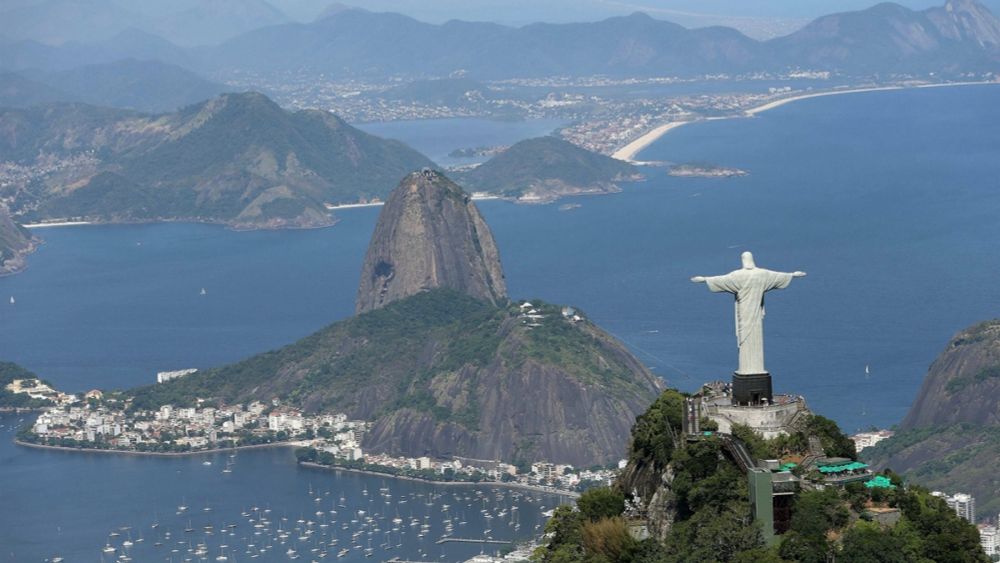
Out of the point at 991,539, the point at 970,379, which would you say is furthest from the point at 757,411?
the point at 970,379

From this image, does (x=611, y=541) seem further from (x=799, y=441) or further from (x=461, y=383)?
(x=461, y=383)

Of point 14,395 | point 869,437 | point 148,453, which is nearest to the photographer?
point 869,437

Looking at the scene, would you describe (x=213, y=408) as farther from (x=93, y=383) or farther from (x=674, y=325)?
(x=674, y=325)

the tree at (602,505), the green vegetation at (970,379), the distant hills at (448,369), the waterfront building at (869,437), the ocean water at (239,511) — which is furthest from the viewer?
the distant hills at (448,369)

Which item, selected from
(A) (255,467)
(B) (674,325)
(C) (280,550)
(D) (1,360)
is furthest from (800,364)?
(D) (1,360)

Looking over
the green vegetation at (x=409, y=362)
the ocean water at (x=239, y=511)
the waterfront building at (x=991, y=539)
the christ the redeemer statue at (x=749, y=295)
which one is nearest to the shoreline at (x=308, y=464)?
the ocean water at (x=239, y=511)

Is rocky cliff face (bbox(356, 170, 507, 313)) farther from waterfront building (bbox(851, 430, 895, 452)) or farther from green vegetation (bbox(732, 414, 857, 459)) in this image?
green vegetation (bbox(732, 414, 857, 459))

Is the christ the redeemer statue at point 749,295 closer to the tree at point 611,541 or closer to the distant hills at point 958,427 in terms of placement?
the tree at point 611,541

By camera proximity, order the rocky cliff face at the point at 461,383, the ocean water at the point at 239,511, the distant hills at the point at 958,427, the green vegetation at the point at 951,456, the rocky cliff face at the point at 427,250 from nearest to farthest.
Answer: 1. the green vegetation at the point at 951,456
2. the distant hills at the point at 958,427
3. the ocean water at the point at 239,511
4. the rocky cliff face at the point at 461,383
5. the rocky cliff face at the point at 427,250
